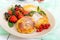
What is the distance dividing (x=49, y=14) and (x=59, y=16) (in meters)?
0.09

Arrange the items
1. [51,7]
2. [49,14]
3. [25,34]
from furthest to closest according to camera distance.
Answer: [51,7] < [49,14] < [25,34]

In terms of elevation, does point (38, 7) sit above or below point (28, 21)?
above

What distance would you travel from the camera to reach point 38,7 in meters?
0.90

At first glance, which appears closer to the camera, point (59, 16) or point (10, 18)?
point (10, 18)

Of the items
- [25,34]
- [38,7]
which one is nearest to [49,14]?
[38,7]

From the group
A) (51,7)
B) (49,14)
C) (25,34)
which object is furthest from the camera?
(51,7)

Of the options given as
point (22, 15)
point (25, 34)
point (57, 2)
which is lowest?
point (25, 34)

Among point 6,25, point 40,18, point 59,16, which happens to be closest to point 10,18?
point 6,25

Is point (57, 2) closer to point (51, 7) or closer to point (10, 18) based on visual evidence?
point (51, 7)

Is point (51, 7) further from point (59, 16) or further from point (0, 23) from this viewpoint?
point (0, 23)

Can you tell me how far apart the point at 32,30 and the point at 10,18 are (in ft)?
0.41

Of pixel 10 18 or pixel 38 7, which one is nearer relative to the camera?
pixel 10 18

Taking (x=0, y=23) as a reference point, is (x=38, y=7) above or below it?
above

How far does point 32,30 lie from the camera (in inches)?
29.6
